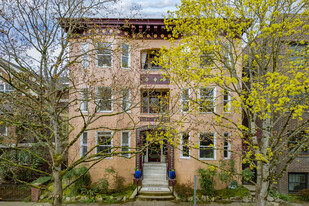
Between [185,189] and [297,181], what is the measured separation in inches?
309

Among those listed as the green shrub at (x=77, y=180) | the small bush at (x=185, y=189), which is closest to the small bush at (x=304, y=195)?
the small bush at (x=185, y=189)

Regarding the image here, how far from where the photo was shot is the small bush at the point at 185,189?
36.0 feet

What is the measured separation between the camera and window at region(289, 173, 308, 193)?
1283 centimetres

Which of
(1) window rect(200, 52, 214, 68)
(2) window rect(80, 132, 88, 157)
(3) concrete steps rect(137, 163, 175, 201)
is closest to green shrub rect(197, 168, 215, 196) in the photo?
(3) concrete steps rect(137, 163, 175, 201)

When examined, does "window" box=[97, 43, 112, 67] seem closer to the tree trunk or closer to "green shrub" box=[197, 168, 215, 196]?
the tree trunk

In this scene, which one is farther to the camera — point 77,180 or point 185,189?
point 185,189

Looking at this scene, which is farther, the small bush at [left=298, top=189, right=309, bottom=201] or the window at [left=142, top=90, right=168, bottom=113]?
the small bush at [left=298, top=189, right=309, bottom=201]

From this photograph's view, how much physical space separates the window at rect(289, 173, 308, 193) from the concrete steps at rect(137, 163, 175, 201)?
8.25 metres

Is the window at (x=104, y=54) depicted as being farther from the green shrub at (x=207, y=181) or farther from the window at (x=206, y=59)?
the green shrub at (x=207, y=181)

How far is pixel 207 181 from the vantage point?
11.0 meters

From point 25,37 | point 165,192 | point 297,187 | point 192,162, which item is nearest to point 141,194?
point 165,192

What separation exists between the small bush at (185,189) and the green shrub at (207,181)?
0.71 m

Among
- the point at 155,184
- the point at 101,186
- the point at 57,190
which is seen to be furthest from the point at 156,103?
the point at 57,190

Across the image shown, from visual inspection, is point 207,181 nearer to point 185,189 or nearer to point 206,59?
point 185,189
